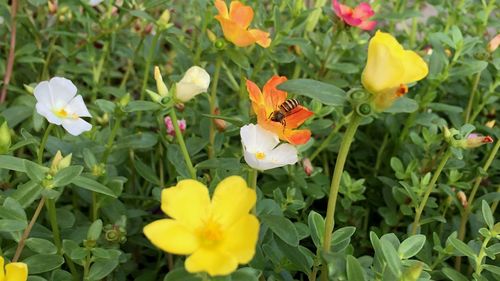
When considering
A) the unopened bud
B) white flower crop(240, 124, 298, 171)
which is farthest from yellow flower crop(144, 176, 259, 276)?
the unopened bud

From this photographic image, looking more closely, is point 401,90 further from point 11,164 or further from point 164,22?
point 164,22

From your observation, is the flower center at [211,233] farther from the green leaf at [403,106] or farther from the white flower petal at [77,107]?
the white flower petal at [77,107]

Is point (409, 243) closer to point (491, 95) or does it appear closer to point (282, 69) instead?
point (491, 95)

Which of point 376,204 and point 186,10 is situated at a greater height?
point 186,10

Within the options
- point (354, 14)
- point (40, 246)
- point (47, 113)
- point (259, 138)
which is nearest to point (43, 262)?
point (40, 246)

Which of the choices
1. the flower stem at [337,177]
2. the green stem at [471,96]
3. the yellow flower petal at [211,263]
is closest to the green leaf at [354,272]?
the flower stem at [337,177]

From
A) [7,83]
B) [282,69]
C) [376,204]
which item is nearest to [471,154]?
[376,204]
